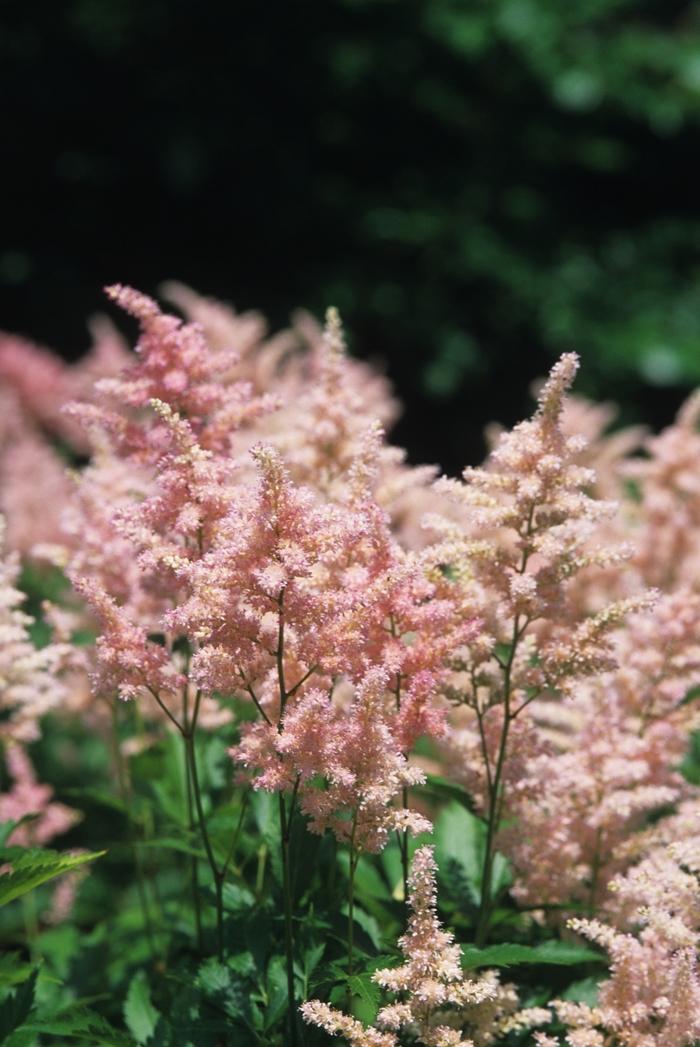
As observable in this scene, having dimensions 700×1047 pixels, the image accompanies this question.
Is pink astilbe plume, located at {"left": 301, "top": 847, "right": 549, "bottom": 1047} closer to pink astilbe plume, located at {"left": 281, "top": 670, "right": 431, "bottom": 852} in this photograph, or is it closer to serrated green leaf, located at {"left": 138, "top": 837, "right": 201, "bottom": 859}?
pink astilbe plume, located at {"left": 281, "top": 670, "right": 431, "bottom": 852}

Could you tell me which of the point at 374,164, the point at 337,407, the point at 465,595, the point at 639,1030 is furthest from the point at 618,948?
the point at 374,164

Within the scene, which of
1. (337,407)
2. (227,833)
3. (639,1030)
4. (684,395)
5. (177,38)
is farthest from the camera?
(684,395)

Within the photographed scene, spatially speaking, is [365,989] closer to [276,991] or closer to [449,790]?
[276,991]

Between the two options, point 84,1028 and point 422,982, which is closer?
point 422,982

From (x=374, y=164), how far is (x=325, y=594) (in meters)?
7.91

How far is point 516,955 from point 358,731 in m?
0.54

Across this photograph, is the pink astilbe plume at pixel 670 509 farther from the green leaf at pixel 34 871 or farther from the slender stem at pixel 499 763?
the green leaf at pixel 34 871

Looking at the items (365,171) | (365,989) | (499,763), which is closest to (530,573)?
(499,763)

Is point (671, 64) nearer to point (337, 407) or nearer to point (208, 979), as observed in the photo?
point (337, 407)

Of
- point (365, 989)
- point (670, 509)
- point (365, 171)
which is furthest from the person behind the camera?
point (365, 171)

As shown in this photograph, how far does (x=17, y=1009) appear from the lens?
227cm

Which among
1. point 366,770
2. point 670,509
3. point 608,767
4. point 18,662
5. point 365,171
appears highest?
point 365,171

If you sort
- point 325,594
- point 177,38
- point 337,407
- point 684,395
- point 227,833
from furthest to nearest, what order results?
point 684,395
point 177,38
point 337,407
point 227,833
point 325,594

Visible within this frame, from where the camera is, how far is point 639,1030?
2230mm
